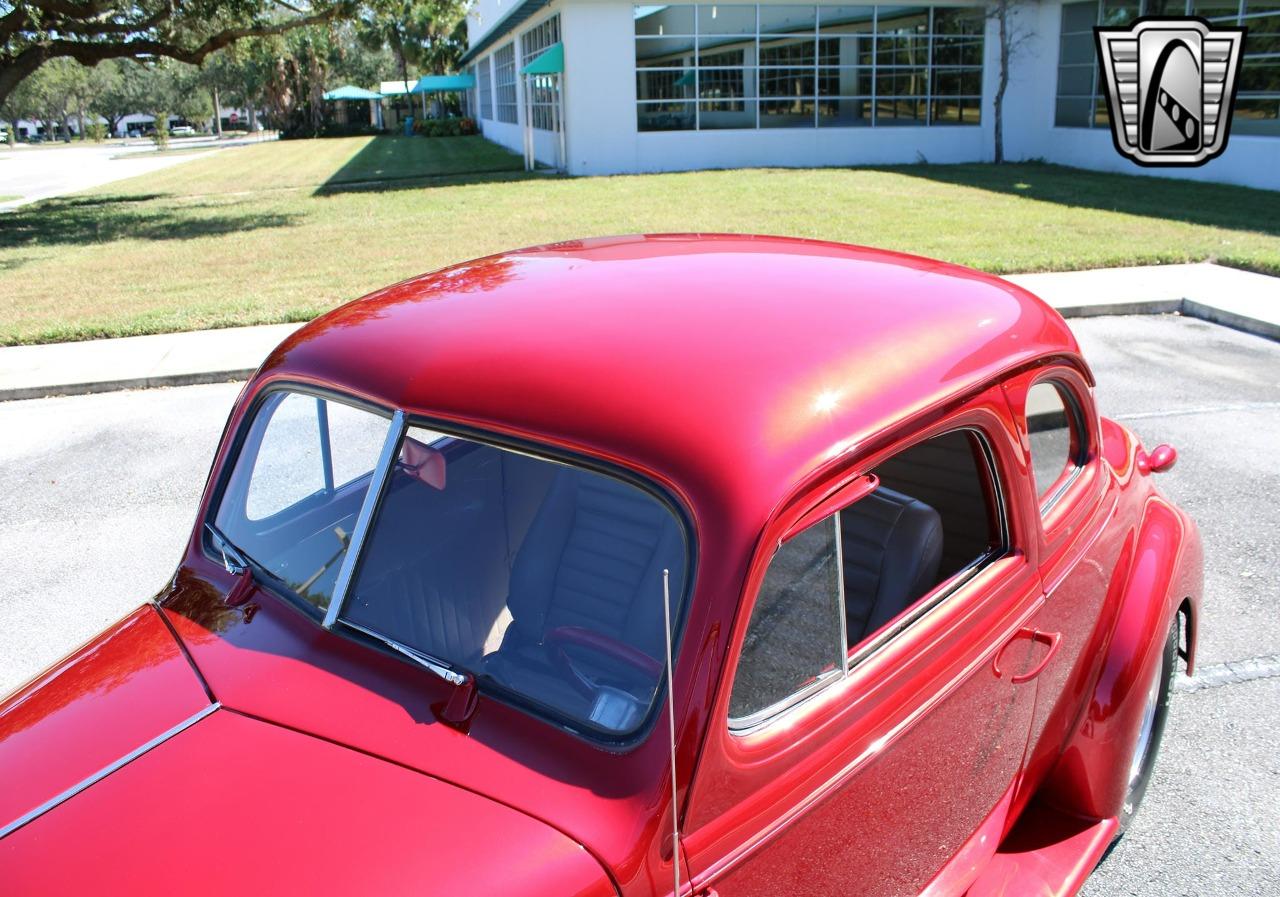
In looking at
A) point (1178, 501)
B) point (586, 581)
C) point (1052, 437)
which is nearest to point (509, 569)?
point (586, 581)

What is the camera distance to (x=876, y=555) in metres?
2.60

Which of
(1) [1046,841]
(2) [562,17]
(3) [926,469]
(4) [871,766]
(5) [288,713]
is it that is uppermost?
(2) [562,17]

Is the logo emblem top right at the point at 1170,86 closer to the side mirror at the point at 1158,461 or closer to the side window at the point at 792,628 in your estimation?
the side mirror at the point at 1158,461

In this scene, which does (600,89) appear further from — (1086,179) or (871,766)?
(871,766)

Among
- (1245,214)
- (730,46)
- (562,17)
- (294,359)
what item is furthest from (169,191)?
(294,359)

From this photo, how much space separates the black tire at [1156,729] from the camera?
3188 millimetres

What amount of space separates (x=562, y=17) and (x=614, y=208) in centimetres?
918

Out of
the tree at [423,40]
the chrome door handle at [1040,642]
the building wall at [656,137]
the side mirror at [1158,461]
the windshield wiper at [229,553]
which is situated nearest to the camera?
the chrome door handle at [1040,642]

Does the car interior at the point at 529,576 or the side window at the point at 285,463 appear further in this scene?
the side window at the point at 285,463

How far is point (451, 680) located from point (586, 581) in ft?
1.09

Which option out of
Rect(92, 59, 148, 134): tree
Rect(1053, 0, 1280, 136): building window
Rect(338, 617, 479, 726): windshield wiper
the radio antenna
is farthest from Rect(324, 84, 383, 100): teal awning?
the radio antenna

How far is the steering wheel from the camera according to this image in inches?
75.8

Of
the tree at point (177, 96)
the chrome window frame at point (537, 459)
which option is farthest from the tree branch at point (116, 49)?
the tree at point (177, 96)

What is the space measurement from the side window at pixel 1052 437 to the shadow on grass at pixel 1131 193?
43.4ft
